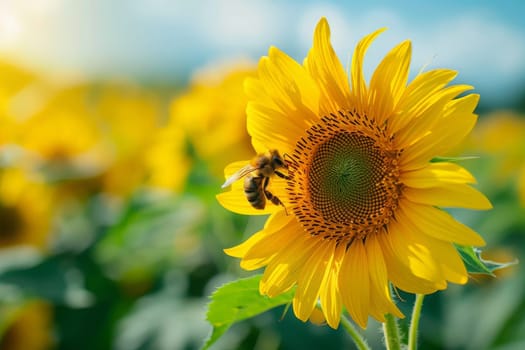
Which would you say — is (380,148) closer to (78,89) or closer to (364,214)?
(364,214)

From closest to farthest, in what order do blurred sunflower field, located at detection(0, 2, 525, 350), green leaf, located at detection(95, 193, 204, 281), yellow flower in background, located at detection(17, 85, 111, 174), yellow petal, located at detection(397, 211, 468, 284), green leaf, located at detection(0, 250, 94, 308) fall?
yellow petal, located at detection(397, 211, 468, 284) → blurred sunflower field, located at detection(0, 2, 525, 350) → green leaf, located at detection(0, 250, 94, 308) → green leaf, located at detection(95, 193, 204, 281) → yellow flower in background, located at detection(17, 85, 111, 174)

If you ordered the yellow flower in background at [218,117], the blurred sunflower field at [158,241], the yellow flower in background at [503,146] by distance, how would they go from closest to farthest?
1. the blurred sunflower field at [158,241]
2. the yellow flower in background at [218,117]
3. the yellow flower in background at [503,146]

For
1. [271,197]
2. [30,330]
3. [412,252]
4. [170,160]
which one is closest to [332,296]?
[412,252]

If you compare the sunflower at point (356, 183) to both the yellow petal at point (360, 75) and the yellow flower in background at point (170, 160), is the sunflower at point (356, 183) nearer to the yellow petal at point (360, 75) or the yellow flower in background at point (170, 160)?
the yellow petal at point (360, 75)

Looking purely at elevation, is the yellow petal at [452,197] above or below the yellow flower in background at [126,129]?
below

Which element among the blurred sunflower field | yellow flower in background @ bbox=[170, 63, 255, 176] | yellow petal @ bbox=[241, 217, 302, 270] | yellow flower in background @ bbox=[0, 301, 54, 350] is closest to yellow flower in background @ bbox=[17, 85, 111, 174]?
the blurred sunflower field

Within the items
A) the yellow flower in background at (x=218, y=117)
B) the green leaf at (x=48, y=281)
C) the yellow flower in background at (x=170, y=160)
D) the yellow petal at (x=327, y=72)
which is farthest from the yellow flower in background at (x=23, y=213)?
the yellow petal at (x=327, y=72)

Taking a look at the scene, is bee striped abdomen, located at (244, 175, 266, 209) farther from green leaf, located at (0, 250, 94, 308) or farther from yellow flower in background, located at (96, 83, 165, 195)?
yellow flower in background, located at (96, 83, 165, 195)
